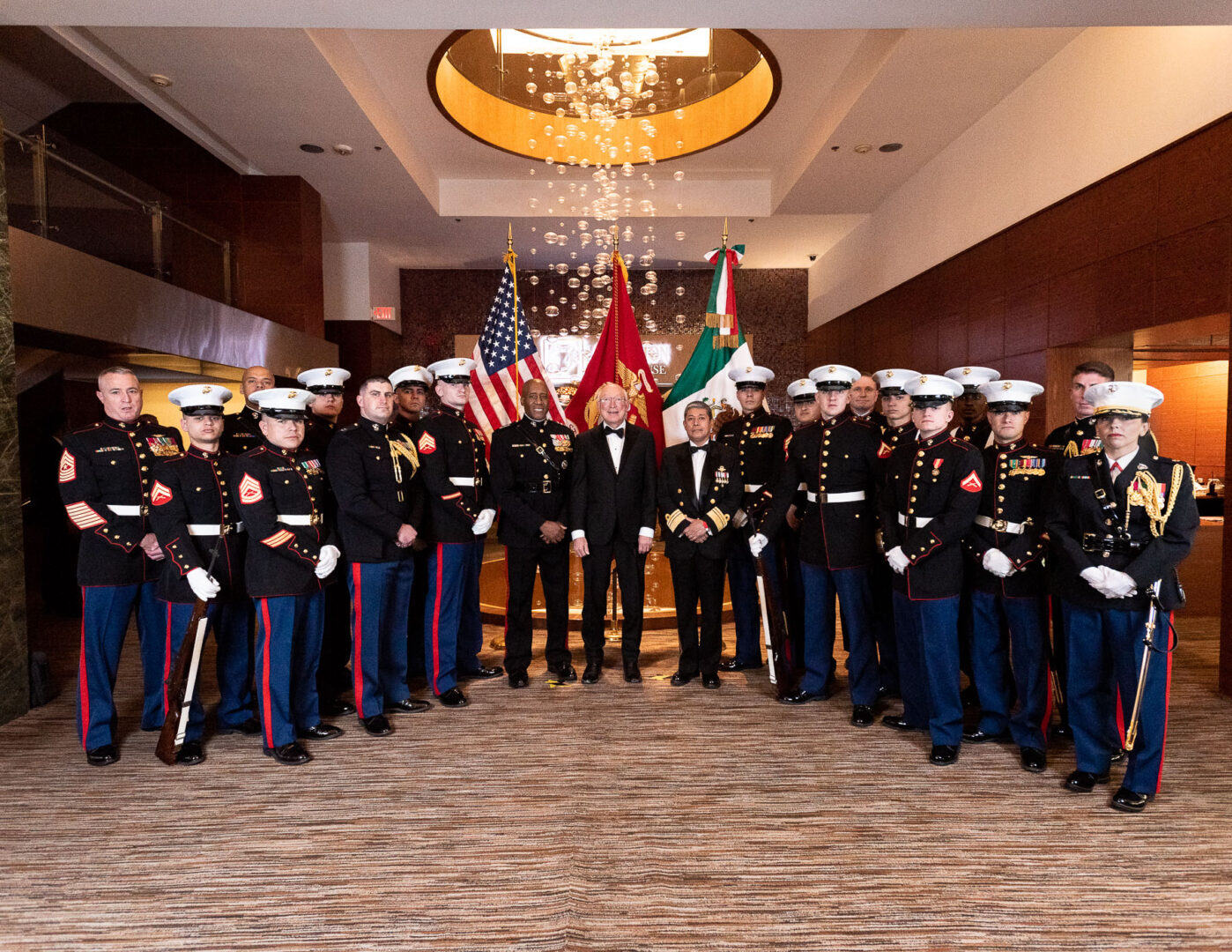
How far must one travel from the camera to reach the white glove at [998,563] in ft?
9.68

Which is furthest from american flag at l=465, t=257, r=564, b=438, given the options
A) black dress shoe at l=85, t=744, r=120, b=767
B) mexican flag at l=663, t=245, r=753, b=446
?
black dress shoe at l=85, t=744, r=120, b=767

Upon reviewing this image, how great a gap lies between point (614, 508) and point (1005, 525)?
76.3 inches

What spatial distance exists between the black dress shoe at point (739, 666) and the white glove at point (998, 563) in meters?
1.77

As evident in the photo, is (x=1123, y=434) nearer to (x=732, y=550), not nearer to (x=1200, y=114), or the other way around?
(x=732, y=550)

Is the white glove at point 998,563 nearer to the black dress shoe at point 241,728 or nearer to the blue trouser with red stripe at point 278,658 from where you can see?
the blue trouser with red stripe at point 278,658

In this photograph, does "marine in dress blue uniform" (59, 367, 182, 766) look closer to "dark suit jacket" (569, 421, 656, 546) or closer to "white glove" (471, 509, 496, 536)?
"white glove" (471, 509, 496, 536)

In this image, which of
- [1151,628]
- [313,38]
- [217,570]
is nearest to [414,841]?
[217,570]

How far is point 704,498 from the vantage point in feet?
13.1

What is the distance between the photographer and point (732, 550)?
14.0 feet

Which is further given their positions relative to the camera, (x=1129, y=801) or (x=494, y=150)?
(x=494, y=150)

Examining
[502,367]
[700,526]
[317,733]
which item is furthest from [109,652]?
[502,367]

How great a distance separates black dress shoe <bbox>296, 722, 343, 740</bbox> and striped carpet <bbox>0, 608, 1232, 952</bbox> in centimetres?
6

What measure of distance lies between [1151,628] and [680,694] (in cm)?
218

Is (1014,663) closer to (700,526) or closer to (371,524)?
(700,526)
